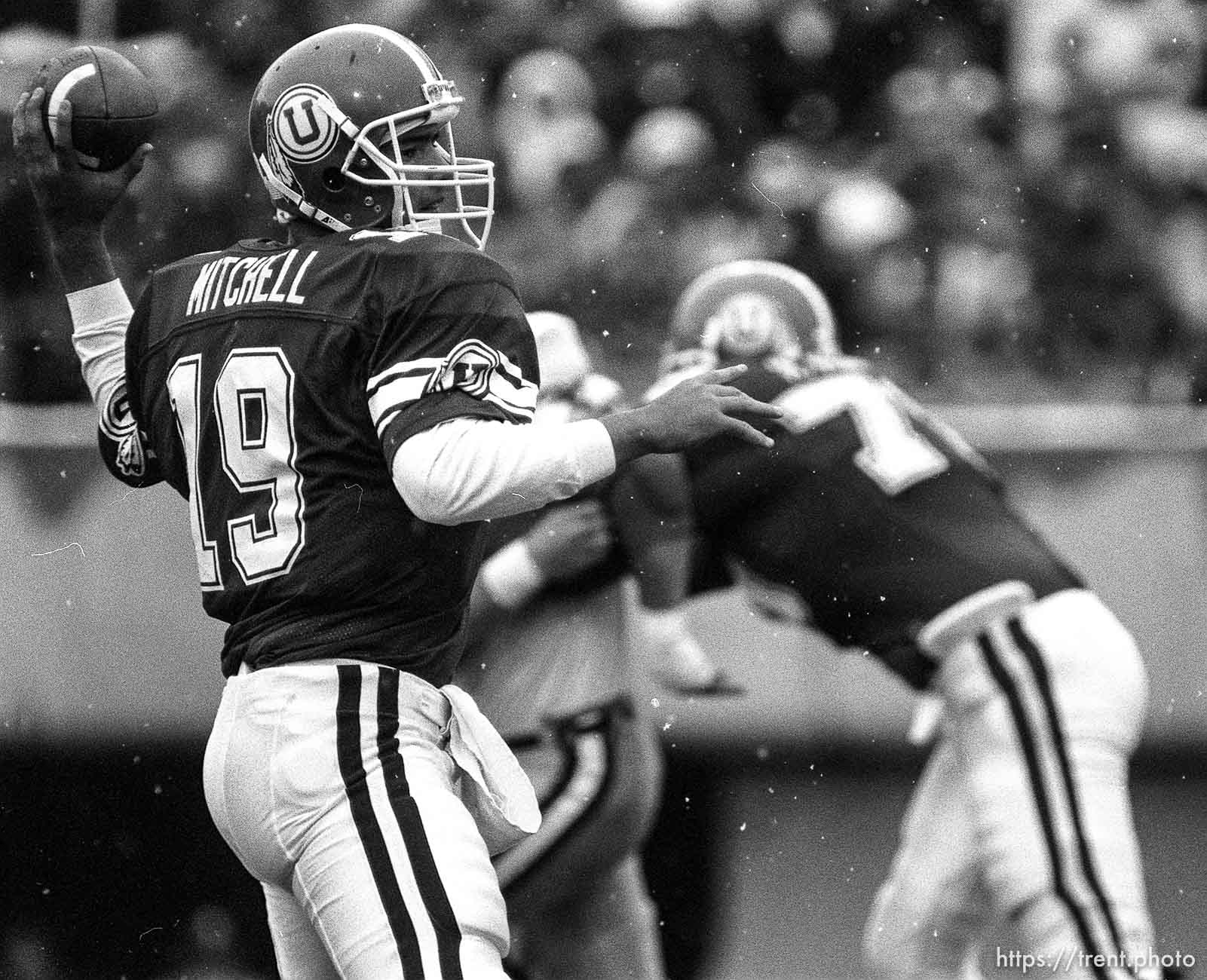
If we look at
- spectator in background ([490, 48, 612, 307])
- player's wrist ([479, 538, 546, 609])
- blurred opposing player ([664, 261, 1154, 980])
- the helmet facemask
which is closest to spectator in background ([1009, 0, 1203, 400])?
blurred opposing player ([664, 261, 1154, 980])

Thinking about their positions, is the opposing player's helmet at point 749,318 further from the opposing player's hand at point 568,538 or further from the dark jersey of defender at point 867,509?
the opposing player's hand at point 568,538

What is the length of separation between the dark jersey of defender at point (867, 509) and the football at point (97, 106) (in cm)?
131

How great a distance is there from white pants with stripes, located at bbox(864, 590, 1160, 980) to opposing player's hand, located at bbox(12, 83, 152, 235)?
1.65 m

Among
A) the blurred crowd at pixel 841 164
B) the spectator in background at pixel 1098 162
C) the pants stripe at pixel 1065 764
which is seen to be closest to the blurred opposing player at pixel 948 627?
the pants stripe at pixel 1065 764

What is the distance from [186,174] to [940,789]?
1.76 m

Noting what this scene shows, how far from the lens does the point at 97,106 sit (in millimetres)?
1989

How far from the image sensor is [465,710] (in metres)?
1.78

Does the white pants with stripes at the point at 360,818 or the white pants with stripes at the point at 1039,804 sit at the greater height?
the white pants with stripes at the point at 360,818

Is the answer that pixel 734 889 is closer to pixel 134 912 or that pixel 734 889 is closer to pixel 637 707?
pixel 637 707

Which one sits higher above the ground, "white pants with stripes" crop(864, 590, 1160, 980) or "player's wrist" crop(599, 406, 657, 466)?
"player's wrist" crop(599, 406, 657, 466)

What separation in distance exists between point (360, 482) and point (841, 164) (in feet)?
6.71

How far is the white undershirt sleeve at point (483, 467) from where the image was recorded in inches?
62.8

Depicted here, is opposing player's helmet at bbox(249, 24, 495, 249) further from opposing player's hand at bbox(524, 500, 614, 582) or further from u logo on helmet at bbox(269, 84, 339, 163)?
opposing player's hand at bbox(524, 500, 614, 582)

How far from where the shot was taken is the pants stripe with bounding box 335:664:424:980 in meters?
1.60
